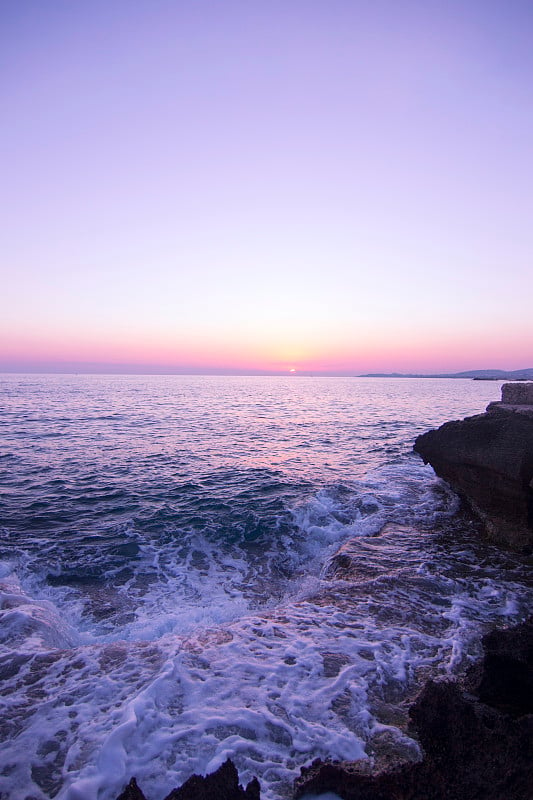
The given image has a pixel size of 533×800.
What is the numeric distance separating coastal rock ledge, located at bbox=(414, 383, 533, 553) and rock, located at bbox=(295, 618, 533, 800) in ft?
19.7

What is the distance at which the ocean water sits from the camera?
3.86 m

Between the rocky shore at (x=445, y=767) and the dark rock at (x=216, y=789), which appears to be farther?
the dark rock at (x=216, y=789)

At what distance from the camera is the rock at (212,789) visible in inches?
123

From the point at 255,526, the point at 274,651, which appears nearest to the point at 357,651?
the point at 274,651

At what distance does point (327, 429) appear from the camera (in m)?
30.1

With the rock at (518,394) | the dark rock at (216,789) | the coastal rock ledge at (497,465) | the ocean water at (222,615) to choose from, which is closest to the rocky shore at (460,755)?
the dark rock at (216,789)

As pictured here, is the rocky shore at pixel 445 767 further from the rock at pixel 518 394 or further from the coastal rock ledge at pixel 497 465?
the rock at pixel 518 394

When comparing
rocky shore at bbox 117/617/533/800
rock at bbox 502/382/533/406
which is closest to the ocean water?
rocky shore at bbox 117/617/533/800

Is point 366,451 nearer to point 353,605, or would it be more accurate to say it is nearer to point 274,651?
point 353,605

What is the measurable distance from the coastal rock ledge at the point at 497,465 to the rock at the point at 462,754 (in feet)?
19.7

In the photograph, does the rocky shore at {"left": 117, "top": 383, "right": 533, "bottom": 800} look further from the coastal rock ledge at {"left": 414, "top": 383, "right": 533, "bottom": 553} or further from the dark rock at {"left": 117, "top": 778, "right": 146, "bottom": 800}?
the coastal rock ledge at {"left": 414, "top": 383, "right": 533, "bottom": 553}

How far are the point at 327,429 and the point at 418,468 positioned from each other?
40.1 ft

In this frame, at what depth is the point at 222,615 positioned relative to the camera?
23.3 ft

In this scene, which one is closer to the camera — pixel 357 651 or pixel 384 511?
pixel 357 651
